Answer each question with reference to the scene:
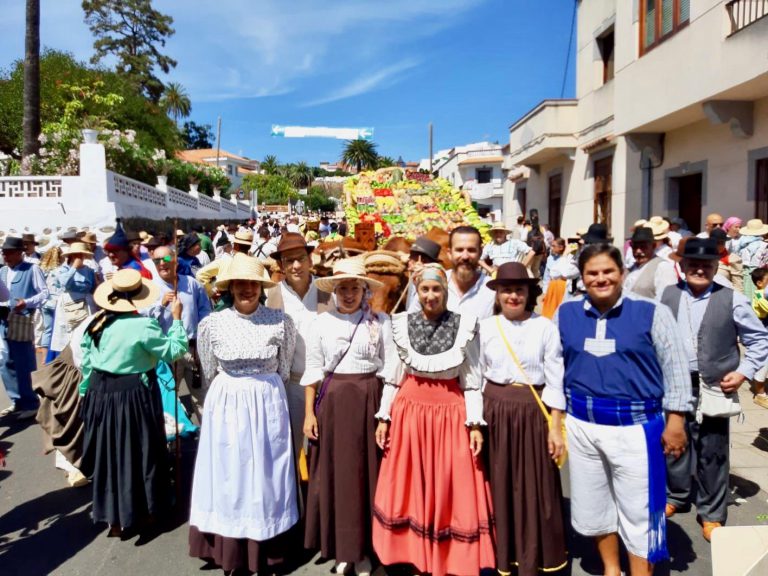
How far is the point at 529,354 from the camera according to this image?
10.5 feet

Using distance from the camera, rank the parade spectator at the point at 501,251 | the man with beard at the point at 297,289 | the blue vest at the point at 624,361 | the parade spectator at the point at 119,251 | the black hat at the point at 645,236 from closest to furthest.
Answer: the blue vest at the point at 624,361, the man with beard at the point at 297,289, the black hat at the point at 645,236, the parade spectator at the point at 119,251, the parade spectator at the point at 501,251

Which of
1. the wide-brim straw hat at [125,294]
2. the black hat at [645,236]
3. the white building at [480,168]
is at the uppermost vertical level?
the white building at [480,168]

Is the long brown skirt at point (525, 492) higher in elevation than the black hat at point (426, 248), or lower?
lower

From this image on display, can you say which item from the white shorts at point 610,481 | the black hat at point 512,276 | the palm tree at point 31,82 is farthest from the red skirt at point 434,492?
the palm tree at point 31,82

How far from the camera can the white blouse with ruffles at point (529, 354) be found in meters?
3.14

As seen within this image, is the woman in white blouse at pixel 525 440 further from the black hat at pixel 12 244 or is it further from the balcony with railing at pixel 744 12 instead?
the balcony with railing at pixel 744 12

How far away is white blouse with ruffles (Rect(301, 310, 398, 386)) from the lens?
342 cm

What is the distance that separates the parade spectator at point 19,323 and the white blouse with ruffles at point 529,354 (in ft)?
17.3

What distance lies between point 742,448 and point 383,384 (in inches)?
144

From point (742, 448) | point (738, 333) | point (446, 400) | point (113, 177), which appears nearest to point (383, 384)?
point (446, 400)

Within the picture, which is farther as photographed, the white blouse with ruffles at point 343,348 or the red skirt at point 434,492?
the white blouse with ruffles at point 343,348

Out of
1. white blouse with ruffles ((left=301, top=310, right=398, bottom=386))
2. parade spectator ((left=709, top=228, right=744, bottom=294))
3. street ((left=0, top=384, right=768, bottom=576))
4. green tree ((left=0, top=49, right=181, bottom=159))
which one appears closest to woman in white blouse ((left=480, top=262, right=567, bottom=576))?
street ((left=0, top=384, right=768, bottom=576))

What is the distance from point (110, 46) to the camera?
36.2m

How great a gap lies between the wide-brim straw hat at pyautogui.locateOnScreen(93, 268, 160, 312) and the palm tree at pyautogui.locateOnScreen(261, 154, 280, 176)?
3054 inches
